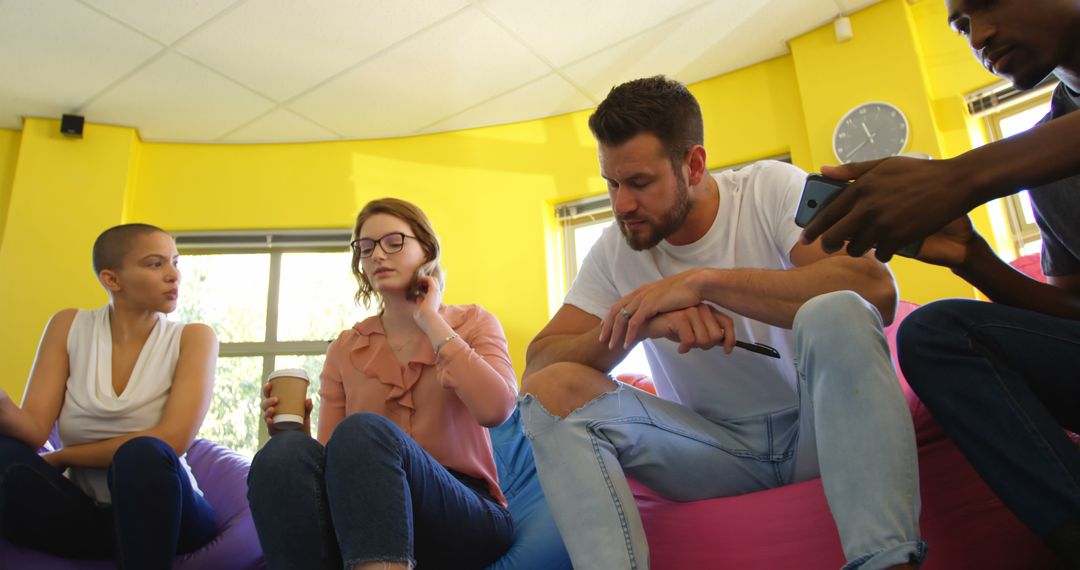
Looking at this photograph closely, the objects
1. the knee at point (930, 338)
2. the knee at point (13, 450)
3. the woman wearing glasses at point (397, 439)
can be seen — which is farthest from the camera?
the knee at point (13, 450)

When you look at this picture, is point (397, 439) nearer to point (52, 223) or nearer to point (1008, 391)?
point (1008, 391)

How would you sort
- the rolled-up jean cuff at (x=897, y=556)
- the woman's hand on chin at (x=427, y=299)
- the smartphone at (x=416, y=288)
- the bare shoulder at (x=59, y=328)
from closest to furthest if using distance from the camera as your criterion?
the rolled-up jean cuff at (x=897, y=556)
the woman's hand on chin at (x=427, y=299)
the smartphone at (x=416, y=288)
the bare shoulder at (x=59, y=328)

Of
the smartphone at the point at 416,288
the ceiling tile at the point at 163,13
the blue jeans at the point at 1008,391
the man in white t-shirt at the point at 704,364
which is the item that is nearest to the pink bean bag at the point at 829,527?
the man in white t-shirt at the point at 704,364

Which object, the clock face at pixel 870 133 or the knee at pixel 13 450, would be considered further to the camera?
the clock face at pixel 870 133

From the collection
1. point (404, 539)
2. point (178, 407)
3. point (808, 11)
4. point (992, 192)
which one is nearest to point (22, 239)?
point (178, 407)

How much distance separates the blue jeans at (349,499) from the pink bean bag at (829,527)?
45cm

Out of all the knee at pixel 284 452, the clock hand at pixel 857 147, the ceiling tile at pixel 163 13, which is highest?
the ceiling tile at pixel 163 13

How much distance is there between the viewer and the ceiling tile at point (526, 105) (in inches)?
163

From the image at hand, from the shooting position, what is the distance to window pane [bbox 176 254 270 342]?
4.35m

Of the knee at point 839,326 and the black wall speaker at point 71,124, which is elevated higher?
the black wall speaker at point 71,124

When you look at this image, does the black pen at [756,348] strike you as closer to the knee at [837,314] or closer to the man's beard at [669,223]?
the knee at [837,314]

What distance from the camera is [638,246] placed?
164 cm

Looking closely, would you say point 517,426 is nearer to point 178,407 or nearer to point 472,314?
point 472,314

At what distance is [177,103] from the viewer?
4074mm
